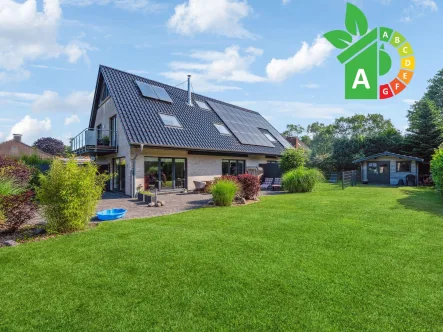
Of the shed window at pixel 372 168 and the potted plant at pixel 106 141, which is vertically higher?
the potted plant at pixel 106 141

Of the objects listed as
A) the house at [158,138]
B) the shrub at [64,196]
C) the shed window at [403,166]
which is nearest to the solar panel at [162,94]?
the house at [158,138]

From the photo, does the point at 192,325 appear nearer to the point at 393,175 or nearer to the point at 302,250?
the point at 302,250

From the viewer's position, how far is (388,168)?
2128cm

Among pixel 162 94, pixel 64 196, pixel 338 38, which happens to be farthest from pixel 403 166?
pixel 64 196

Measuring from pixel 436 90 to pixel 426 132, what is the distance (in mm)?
17511

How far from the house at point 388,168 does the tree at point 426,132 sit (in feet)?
5.02

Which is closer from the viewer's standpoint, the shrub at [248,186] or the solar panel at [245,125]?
the shrub at [248,186]

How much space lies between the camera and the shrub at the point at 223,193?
9523 mm

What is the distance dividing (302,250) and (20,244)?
5.77 meters

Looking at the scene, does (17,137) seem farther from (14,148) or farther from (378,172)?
(378,172)

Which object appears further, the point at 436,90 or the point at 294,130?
the point at 294,130

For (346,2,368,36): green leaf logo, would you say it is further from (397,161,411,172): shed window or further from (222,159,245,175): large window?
(397,161,411,172): shed window

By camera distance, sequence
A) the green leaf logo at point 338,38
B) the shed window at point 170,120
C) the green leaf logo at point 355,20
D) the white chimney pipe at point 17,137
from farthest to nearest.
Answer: the white chimney pipe at point 17,137
the shed window at point 170,120
the green leaf logo at point 338,38
the green leaf logo at point 355,20

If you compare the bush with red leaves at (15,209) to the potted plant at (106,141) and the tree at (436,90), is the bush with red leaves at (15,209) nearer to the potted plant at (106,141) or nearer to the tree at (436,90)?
the potted plant at (106,141)
